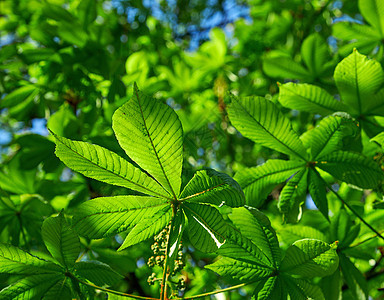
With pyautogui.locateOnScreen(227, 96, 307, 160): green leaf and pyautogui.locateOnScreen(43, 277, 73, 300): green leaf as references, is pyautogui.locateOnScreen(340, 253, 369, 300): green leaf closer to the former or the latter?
pyautogui.locateOnScreen(227, 96, 307, 160): green leaf

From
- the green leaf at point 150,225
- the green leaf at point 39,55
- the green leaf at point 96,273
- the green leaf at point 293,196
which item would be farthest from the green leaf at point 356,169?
the green leaf at point 39,55

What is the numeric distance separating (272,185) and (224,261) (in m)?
0.35

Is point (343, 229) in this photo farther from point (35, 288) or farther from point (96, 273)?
point (35, 288)

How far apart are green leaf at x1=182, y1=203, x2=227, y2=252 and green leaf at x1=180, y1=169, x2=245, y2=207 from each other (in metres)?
0.04

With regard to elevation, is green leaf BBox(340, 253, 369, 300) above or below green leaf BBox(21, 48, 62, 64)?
below

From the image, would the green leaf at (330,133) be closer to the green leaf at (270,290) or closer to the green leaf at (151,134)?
the green leaf at (270,290)

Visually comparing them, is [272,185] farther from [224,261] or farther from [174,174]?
[174,174]

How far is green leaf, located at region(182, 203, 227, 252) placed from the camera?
91cm

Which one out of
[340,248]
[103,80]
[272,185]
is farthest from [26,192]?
[340,248]

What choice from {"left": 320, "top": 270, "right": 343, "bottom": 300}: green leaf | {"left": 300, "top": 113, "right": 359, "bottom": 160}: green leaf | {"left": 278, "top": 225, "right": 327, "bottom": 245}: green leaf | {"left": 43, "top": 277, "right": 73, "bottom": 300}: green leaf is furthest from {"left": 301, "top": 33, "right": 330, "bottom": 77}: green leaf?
{"left": 43, "top": 277, "right": 73, "bottom": 300}: green leaf

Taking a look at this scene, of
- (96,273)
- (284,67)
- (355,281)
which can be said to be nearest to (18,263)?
(96,273)

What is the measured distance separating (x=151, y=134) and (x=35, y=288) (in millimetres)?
519

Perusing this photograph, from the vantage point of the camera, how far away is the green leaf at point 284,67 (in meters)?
1.82

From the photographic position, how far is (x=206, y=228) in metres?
0.92
